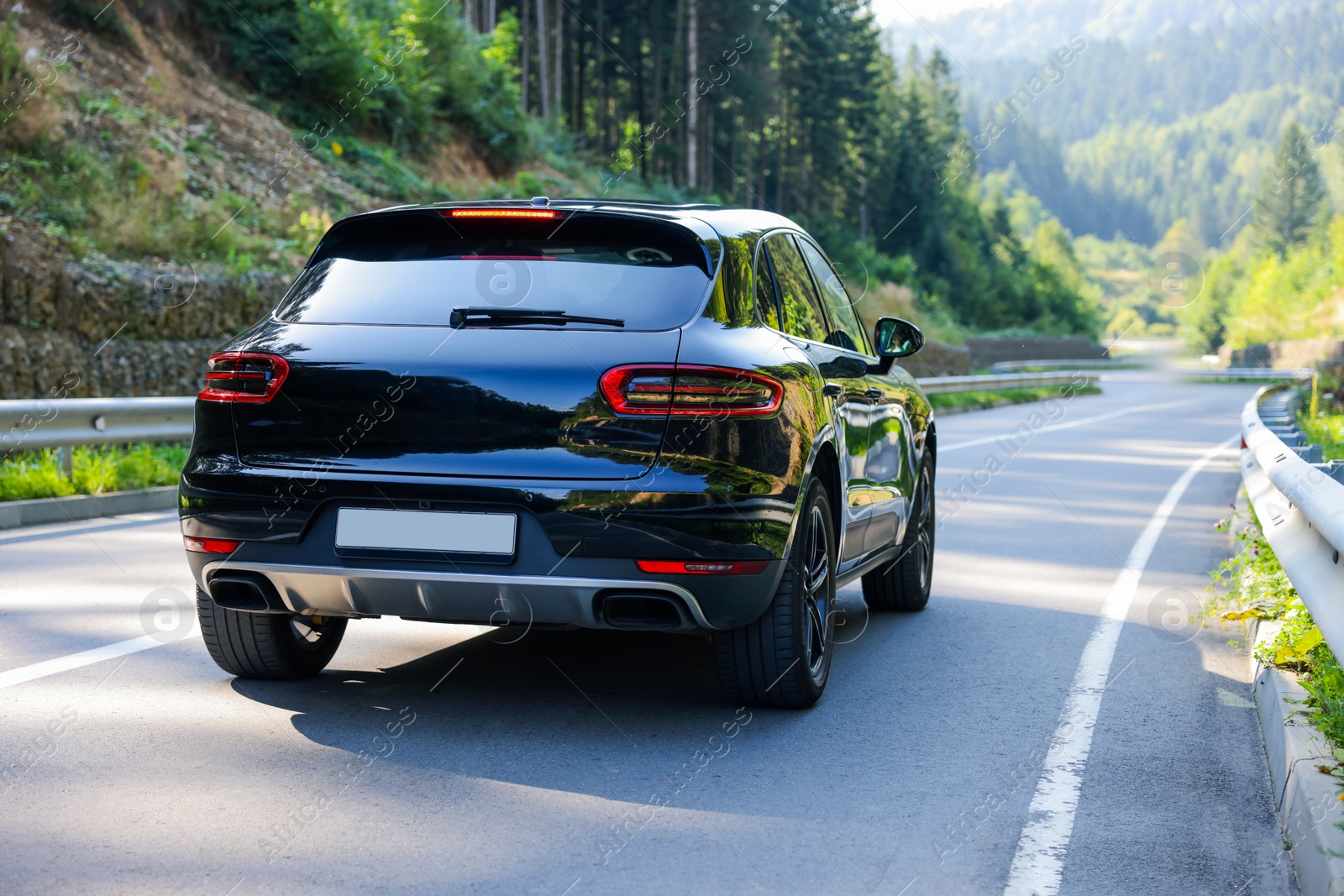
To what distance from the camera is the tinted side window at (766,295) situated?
16.6 feet

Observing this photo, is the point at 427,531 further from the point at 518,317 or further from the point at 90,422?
the point at 90,422

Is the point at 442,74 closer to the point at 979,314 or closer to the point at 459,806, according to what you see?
the point at 459,806

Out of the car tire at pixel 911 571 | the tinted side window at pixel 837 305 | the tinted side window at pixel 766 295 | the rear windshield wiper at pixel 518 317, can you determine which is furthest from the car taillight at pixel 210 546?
the car tire at pixel 911 571

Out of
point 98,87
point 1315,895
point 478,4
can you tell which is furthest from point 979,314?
point 1315,895

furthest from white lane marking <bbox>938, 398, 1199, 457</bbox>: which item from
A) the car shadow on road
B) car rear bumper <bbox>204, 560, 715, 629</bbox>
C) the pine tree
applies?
the pine tree

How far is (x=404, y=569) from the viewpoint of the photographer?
4.48 m

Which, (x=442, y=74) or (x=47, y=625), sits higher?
(x=442, y=74)

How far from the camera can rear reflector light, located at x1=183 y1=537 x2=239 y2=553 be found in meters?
4.68

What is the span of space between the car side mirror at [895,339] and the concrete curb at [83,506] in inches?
251

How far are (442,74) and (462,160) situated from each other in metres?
1.96

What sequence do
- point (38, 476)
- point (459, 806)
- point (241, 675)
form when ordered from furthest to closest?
1. point (38, 476)
2. point (241, 675)
3. point (459, 806)

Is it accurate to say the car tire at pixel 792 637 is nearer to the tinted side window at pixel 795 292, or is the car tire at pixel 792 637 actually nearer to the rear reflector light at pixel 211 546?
the tinted side window at pixel 795 292

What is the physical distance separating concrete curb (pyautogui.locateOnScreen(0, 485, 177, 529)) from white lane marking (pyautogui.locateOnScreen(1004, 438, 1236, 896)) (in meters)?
7.09

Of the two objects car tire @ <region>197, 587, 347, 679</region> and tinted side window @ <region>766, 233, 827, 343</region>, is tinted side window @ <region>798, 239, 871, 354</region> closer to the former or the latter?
tinted side window @ <region>766, 233, 827, 343</region>
